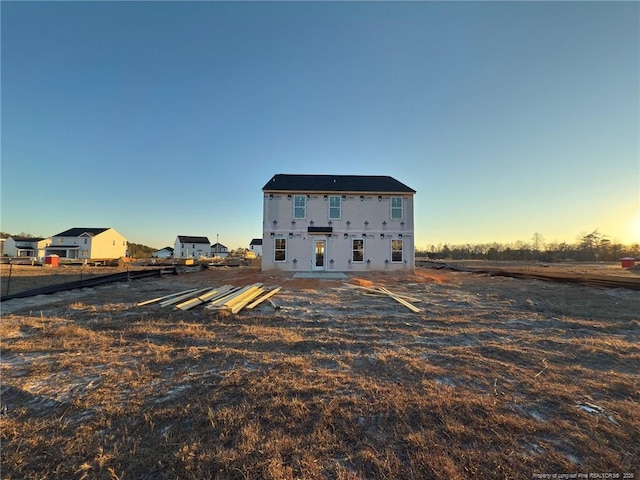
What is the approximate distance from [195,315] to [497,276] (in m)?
19.1

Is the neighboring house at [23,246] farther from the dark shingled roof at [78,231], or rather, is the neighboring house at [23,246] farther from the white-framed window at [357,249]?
the white-framed window at [357,249]

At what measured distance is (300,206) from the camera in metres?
21.8

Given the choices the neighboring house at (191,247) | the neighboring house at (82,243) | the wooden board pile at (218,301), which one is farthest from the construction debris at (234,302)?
the neighboring house at (191,247)

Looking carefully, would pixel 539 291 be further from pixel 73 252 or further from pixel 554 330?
pixel 73 252

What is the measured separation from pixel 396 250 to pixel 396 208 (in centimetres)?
316

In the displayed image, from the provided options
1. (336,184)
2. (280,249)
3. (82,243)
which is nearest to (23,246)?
(82,243)

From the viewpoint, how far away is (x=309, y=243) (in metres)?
21.7

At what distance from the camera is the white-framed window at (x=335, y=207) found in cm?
2200

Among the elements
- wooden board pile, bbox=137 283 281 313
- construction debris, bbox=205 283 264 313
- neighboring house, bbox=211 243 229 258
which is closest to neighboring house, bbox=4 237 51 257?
neighboring house, bbox=211 243 229 258

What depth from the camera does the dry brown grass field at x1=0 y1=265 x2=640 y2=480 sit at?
2633 millimetres

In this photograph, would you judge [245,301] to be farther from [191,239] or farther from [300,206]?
[191,239]

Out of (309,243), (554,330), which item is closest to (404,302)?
(554,330)

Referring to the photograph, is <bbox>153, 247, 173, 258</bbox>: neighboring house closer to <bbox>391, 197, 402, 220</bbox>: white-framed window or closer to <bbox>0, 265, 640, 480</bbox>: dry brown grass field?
<bbox>391, 197, 402, 220</bbox>: white-framed window

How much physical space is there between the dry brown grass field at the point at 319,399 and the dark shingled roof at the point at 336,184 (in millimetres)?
15182
